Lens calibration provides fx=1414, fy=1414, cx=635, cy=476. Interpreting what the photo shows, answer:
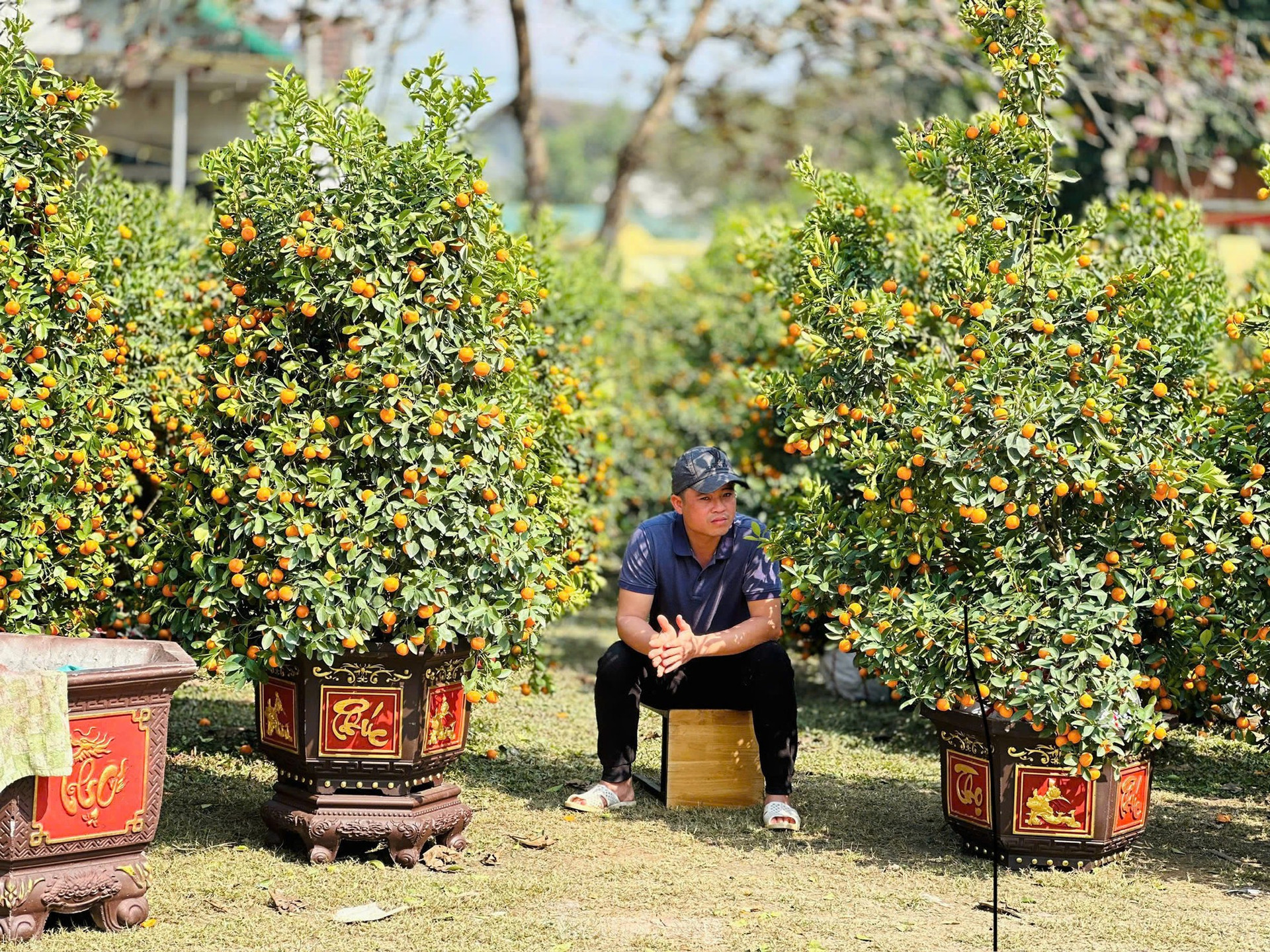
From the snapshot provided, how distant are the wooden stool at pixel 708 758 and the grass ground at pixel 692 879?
73mm

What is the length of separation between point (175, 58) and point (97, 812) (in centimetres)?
1189

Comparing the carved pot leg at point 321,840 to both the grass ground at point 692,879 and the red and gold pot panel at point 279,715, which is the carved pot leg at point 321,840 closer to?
the grass ground at point 692,879

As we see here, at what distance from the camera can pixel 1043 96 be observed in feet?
15.7

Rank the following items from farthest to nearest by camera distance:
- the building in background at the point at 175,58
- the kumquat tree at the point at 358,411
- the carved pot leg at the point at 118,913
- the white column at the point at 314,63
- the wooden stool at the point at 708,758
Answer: the white column at the point at 314,63 < the building in background at the point at 175,58 < the wooden stool at the point at 708,758 < the kumquat tree at the point at 358,411 < the carved pot leg at the point at 118,913

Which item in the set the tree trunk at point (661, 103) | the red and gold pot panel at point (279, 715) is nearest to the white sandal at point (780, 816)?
the red and gold pot panel at point (279, 715)

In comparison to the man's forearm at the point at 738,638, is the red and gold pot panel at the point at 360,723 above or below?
below

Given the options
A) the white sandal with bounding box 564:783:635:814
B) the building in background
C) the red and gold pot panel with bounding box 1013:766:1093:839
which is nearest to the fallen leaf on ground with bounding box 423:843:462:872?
the white sandal with bounding box 564:783:635:814

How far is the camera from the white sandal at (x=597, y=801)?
203 inches

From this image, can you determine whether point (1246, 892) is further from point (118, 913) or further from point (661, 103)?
point (661, 103)

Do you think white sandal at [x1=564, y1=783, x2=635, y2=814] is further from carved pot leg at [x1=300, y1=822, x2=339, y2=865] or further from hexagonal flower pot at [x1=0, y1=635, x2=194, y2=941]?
hexagonal flower pot at [x1=0, y1=635, x2=194, y2=941]

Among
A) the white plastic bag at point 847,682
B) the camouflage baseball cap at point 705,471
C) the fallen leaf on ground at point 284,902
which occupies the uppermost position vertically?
the camouflage baseball cap at point 705,471

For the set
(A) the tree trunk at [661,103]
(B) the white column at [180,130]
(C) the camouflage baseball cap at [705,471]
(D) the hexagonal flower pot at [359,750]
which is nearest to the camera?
(D) the hexagonal flower pot at [359,750]

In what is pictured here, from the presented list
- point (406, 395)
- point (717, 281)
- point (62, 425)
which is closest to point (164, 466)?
point (62, 425)

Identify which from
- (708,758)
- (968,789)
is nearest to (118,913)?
(708,758)
